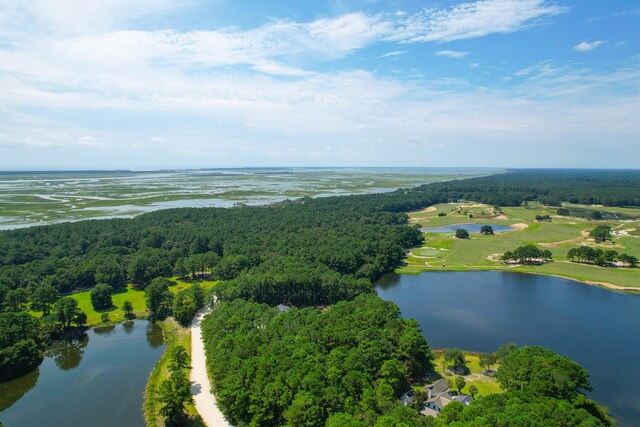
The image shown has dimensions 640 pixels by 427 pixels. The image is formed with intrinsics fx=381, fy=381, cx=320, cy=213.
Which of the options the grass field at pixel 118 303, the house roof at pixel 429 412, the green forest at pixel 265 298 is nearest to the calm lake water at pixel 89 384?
the green forest at pixel 265 298

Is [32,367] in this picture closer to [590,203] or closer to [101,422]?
[101,422]

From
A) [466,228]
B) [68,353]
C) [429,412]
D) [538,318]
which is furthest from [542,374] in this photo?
[466,228]

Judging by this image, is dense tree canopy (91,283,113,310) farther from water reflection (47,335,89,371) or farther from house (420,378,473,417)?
house (420,378,473,417)

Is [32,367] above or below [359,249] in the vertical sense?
below

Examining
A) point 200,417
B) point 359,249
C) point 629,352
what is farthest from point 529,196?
point 200,417

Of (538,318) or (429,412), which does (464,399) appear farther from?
(538,318)

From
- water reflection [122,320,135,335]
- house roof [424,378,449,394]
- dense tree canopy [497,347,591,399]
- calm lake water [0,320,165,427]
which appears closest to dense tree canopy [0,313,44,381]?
calm lake water [0,320,165,427]
